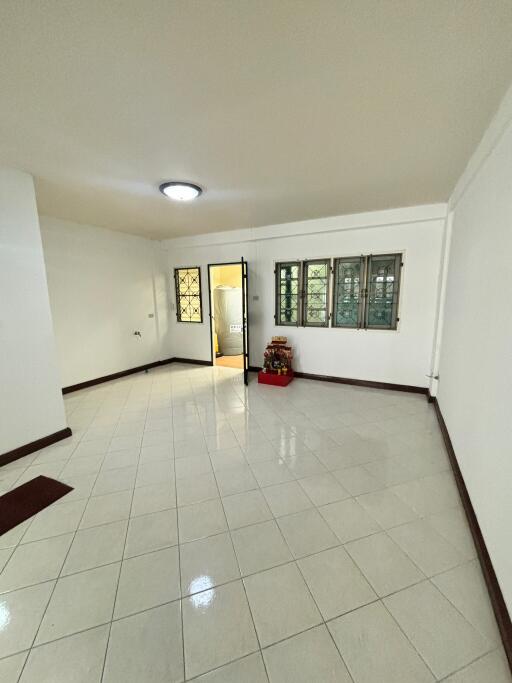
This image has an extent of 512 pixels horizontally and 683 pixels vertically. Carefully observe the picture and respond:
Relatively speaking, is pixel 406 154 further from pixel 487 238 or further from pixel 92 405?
pixel 92 405

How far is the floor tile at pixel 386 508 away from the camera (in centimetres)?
186

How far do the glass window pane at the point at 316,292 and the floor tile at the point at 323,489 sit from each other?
9.34ft

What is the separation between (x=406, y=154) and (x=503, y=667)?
3125mm

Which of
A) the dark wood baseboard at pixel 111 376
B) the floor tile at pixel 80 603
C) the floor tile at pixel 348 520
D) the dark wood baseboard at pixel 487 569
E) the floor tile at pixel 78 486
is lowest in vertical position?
the floor tile at pixel 80 603

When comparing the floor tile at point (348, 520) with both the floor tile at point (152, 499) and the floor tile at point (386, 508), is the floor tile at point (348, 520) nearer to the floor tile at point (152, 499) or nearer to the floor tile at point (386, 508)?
the floor tile at point (386, 508)

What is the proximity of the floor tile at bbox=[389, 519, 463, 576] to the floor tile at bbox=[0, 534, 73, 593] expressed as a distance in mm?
2007

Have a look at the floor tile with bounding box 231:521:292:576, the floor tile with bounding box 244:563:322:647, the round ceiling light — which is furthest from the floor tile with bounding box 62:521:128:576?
the round ceiling light

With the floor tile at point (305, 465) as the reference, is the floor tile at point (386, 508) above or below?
below

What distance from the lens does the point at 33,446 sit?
2.71m

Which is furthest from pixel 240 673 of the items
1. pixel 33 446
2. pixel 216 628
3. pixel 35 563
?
pixel 33 446

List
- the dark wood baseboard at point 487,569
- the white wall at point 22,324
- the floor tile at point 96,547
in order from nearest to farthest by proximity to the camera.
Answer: the dark wood baseboard at point 487,569 → the floor tile at point 96,547 → the white wall at point 22,324

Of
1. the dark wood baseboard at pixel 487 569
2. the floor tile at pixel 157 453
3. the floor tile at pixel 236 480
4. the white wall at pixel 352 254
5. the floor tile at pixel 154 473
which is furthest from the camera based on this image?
the white wall at pixel 352 254

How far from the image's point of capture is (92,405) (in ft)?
12.7

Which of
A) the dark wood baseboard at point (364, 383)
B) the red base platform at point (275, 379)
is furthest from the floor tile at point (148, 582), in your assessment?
the dark wood baseboard at point (364, 383)
